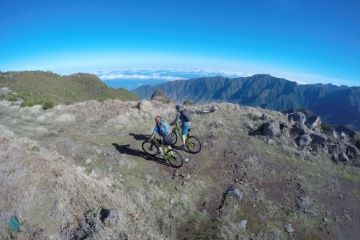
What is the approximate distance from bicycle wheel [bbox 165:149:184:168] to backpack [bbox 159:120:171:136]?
1.21m

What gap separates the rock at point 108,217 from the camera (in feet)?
39.4

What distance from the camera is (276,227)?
1441 centimetres

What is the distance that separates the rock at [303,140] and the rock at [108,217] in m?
17.4

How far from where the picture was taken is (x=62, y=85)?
443 ft

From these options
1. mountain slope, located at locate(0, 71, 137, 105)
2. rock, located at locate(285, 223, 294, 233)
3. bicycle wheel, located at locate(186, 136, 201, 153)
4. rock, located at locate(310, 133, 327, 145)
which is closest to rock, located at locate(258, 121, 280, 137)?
rock, located at locate(310, 133, 327, 145)

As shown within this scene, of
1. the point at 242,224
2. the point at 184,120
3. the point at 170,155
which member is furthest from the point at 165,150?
the point at 242,224

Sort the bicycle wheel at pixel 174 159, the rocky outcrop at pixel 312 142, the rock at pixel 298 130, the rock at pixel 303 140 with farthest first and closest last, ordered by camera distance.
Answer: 1. the rock at pixel 298 130
2. the rock at pixel 303 140
3. the rocky outcrop at pixel 312 142
4. the bicycle wheel at pixel 174 159

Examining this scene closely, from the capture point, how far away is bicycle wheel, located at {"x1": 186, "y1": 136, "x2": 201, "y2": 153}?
20.5 meters

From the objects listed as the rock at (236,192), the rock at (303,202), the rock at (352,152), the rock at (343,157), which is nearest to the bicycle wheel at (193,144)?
the rock at (236,192)

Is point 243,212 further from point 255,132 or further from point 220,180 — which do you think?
point 255,132

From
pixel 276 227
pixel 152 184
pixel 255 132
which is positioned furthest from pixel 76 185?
pixel 255 132

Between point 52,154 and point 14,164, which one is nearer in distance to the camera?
point 14,164

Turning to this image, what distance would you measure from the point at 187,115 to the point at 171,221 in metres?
7.27

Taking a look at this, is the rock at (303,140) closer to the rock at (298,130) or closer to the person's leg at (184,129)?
the rock at (298,130)
